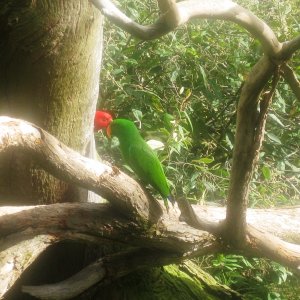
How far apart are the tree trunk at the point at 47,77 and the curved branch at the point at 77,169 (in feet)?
0.28

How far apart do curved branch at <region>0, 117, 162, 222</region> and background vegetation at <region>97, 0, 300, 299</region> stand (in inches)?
34.4

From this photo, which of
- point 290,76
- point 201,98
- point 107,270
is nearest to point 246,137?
point 290,76

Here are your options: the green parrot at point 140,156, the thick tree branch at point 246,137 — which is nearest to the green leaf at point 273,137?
the thick tree branch at point 246,137

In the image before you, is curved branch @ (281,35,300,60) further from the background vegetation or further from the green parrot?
the background vegetation

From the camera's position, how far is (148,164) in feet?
5.40

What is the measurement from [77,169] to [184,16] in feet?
2.27

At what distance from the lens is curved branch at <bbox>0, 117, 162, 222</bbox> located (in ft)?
4.33

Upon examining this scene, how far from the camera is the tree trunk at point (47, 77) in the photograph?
1394 millimetres

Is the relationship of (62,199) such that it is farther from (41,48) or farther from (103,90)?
(103,90)

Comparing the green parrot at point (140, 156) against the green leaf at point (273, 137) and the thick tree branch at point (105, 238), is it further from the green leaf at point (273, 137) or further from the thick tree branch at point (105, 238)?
the green leaf at point (273, 137)

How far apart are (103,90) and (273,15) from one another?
146 cm

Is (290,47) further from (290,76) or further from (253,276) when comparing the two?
(253,276)

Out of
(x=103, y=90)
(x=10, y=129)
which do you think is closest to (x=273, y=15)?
(x=103, y=90)

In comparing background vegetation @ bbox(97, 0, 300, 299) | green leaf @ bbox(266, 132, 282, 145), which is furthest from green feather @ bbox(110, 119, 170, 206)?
green leaf @ bbox(266, 132, 282, 145)
